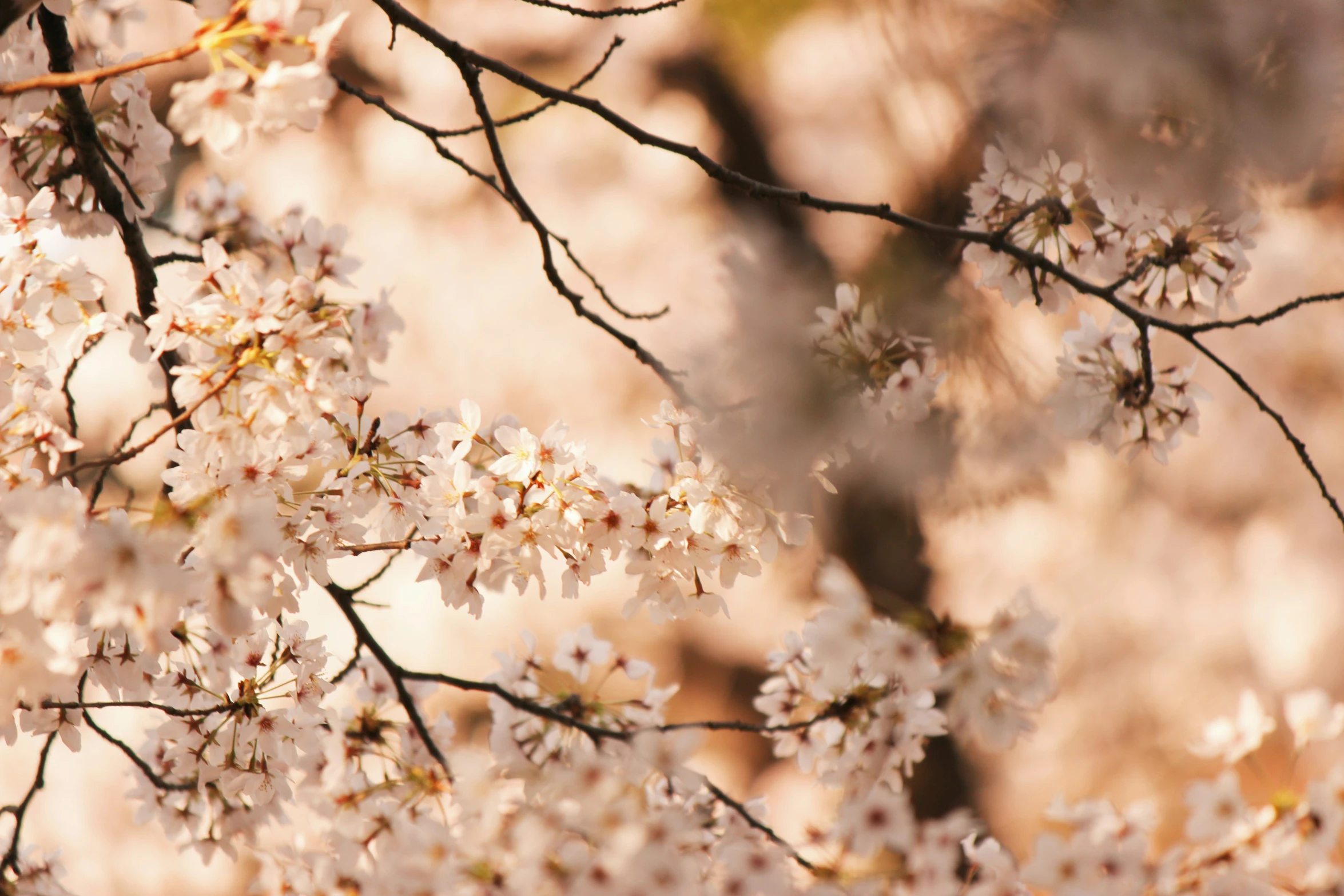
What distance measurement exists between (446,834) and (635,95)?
1.93 m

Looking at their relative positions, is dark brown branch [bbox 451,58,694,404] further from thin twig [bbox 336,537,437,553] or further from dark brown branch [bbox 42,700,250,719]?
dark brown branch [bbox 42,700,250,719]

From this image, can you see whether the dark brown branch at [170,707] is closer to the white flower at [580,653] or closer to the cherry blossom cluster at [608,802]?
the cherry blossom cluster at [608,802]

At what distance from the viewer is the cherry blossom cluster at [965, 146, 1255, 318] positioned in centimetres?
91

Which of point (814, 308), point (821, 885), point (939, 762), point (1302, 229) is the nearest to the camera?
point (821, 885)

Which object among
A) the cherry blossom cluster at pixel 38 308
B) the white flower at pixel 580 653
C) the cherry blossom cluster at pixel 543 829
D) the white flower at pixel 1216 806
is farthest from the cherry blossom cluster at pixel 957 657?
the cherry blossom cluster at pixel 38 308

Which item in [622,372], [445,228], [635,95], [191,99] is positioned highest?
[635,95]

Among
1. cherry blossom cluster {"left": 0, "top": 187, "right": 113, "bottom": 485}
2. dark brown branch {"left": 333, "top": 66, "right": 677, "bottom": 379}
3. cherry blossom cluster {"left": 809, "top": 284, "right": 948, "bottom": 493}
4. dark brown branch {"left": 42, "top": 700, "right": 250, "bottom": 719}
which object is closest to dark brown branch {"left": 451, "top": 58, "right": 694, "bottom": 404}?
dark brown branch {"left": 333, "top": 66, "right": 677, "bottom": 379}

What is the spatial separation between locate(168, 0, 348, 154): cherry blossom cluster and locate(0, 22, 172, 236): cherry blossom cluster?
0.31 m

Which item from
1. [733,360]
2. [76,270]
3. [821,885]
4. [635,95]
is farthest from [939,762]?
[76,270]

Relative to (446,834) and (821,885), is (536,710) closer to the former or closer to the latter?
(446,834)

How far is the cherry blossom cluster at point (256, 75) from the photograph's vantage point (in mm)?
530

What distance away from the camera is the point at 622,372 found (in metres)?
2.21

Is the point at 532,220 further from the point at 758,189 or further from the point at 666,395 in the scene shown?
the point at 666,395

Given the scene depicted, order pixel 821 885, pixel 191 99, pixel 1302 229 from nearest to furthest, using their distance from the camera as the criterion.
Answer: pixel 191 99 → pixel 821 885 → pixel 1302 229
